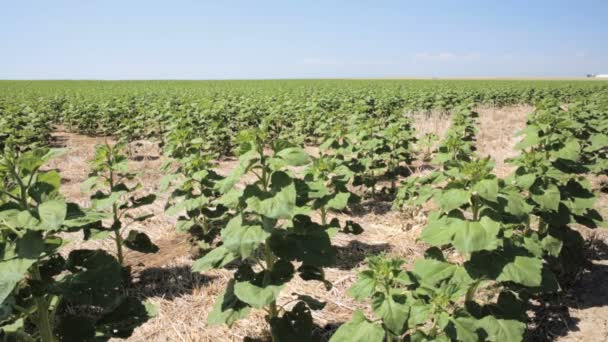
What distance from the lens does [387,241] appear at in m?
6.12

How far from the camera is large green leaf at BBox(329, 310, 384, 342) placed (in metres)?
2.71

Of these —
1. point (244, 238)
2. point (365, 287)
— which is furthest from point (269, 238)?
point (365, 287)

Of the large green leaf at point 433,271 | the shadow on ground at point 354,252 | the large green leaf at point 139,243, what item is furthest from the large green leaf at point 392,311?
the large green leaf at point 139,243

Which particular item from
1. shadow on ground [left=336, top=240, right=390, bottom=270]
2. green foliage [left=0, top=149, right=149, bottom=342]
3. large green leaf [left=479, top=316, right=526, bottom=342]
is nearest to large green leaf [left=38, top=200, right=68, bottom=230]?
green foliage [left=0, top=149, right=149, bottom=342]

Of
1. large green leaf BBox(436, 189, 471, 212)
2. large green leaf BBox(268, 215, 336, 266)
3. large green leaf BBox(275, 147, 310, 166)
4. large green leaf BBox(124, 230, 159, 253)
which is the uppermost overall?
large green leaf BBox(275, 147, 310, 166)

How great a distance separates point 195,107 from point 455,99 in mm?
16778

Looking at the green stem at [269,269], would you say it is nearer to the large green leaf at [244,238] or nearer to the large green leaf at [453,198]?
the large green leaf at [244,238]

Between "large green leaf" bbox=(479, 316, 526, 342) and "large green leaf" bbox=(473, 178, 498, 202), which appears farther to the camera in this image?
"large green leaf" bbox=(479, 316, 526, 342)

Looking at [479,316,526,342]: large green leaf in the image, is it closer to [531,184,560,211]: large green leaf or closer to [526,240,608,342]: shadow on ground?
[526,240,608,342]: shadow on ground

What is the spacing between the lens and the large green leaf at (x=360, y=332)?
2.71m

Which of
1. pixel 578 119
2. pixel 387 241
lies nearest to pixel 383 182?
pixel 387 241

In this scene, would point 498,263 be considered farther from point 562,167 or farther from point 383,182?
point 383,182

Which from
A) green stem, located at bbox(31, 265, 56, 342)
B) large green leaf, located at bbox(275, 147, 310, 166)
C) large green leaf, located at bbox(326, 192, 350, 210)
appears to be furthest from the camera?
large green leaf, located at bbox(326, 192, 350, 210)

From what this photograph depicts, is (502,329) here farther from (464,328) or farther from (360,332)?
(360,332)
